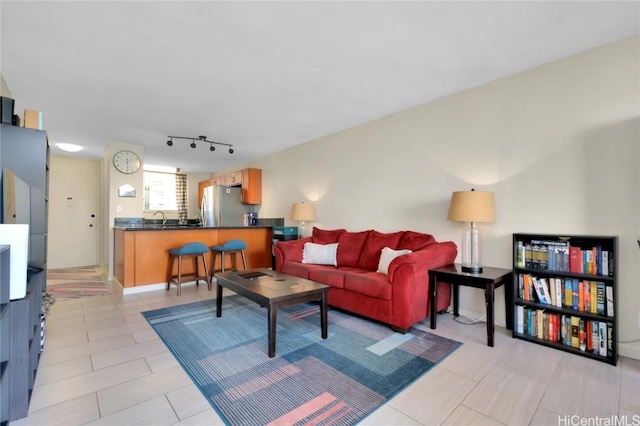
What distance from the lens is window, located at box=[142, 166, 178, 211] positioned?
7891 mm

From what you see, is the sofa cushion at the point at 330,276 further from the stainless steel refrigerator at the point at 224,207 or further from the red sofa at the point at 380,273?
the stainless steel refrigerator at the point at 224,207

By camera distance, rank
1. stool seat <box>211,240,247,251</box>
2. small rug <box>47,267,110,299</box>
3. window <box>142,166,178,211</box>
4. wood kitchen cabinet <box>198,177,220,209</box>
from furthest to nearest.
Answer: window <box>142,166,178,211</box>
wood kitchen cabinet <box>198,177,220,209</box>
stool seat <box>211,240,247,251</box>
small rug <box>47,267,110,299</box>

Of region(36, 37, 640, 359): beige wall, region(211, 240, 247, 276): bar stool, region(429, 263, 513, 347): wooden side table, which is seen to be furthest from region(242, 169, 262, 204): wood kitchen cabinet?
region(429, 263, 513, 347): wooden side table

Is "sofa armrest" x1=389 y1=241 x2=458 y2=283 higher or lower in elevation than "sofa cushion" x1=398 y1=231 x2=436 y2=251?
lower

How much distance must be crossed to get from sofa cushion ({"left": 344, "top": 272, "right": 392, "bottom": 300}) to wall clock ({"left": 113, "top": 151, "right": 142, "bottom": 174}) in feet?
14.5

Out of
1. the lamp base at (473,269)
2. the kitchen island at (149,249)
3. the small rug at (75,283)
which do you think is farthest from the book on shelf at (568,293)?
the small rug at (75,283)

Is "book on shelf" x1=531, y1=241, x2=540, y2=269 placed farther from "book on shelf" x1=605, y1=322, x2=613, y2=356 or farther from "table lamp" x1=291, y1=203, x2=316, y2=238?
"table lamp" x1=291, y1=203, x2=316, y2=238

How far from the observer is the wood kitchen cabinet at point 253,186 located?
21.2 feet

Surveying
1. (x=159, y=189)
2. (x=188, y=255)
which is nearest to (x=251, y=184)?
(x=188, y=255)

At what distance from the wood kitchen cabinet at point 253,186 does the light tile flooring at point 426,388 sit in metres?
4.08

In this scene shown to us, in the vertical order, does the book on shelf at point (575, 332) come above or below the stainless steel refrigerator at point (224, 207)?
below

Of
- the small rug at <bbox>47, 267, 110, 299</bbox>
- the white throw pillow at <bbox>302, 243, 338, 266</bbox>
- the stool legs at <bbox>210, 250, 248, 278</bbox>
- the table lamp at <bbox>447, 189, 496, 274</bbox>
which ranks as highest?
the table lamp at <bbox>447, 189, 496, 274</bbox>

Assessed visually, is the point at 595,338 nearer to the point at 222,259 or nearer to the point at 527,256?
the point at 527,256

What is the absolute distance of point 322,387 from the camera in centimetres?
186
